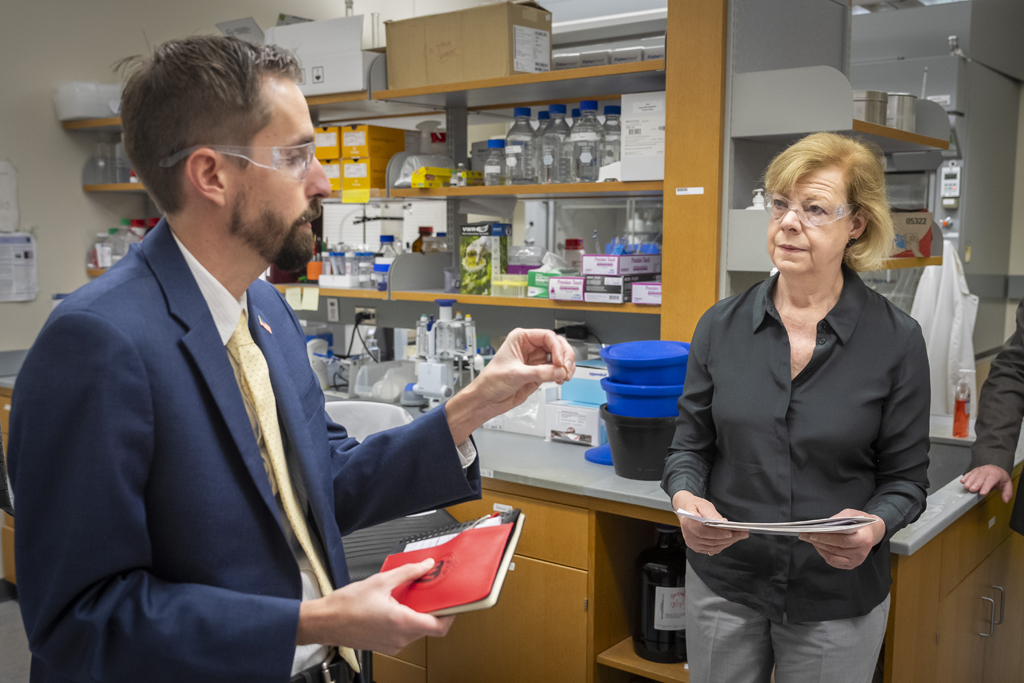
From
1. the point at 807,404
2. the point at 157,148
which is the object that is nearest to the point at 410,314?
the point at 807,404

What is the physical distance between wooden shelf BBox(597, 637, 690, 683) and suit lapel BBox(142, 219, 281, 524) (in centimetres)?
148

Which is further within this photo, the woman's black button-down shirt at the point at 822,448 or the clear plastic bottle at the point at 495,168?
the clear plastic bottle at the point at 495,168

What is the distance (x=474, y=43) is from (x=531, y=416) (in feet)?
4.18

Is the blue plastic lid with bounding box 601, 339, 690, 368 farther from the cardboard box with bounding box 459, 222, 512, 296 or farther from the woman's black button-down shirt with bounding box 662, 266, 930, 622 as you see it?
the cardboard box with bounding box 459, 222, 512, 296

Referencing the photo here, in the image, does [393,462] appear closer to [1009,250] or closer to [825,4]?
[825,4]

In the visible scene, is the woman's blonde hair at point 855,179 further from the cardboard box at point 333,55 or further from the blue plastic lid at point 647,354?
the cardboard box at point 333,55

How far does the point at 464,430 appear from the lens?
4.30ft

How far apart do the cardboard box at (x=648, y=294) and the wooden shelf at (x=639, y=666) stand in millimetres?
1016

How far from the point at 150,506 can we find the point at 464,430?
0.49 meters

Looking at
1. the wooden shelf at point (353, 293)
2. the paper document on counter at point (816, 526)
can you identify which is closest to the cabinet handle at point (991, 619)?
the paper document on counter at point (816, 526)

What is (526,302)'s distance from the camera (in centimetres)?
292

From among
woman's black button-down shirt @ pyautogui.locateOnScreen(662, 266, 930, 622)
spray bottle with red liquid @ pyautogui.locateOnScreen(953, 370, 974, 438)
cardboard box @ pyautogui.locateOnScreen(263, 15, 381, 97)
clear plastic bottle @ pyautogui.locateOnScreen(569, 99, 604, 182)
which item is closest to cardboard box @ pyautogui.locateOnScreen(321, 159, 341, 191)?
cardboard box @ pyautogui.locateOnScreen(263, 15, 381, 97)

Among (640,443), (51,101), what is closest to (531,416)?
(640,443)

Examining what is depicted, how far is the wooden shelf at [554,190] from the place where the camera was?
104 inches
